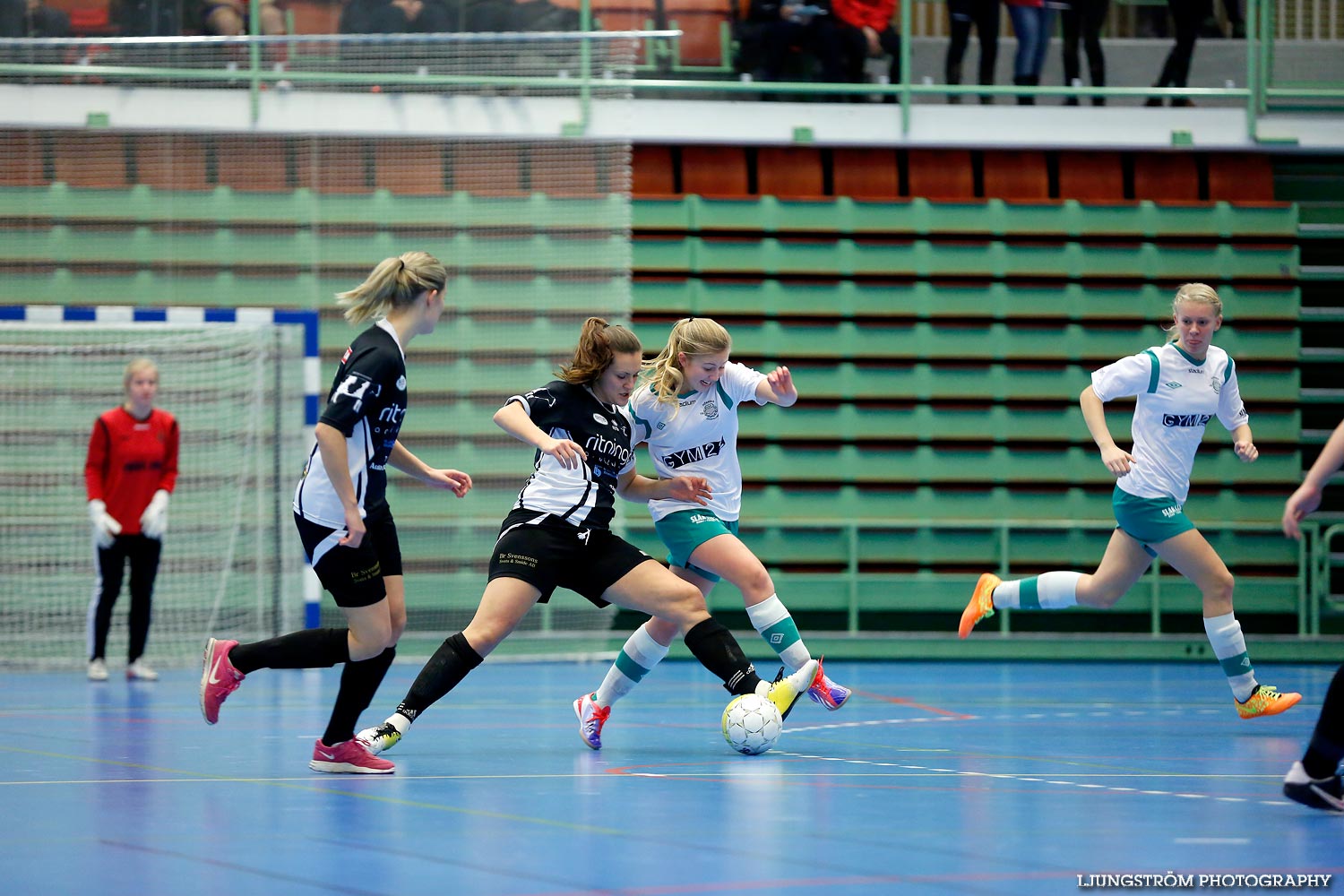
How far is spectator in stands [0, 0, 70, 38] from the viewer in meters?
9.84

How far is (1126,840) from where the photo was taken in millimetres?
4008

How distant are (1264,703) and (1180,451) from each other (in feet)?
3.89

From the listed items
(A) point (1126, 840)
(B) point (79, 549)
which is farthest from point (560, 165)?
(A) point (1126, 840)

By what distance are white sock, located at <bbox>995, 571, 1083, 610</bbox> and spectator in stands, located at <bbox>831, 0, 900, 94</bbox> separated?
16.8 ft

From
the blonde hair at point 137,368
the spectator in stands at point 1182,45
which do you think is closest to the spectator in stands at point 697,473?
the blonde hair at point 137,368

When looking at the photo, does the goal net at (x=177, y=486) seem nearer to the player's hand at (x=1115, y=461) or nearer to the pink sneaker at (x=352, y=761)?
the pink sneaker at (x=352, y=761)

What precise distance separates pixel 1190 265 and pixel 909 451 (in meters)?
2.60

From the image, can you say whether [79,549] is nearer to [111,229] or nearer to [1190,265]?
[111,229]

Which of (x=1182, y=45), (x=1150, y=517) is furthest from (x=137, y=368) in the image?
(x=1182, y=45)

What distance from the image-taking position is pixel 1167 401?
6.91 m

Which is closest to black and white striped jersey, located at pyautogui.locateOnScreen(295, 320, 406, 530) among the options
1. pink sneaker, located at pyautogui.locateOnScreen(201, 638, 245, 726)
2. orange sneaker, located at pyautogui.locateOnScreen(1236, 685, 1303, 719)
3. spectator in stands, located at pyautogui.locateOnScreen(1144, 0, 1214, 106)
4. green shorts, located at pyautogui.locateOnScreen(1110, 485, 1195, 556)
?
pink sneaker, located at pyautogui.locateOnScreen(201, 638, 245, 726)

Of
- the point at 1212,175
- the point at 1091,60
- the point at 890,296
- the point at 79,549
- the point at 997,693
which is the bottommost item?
the point at 997,693

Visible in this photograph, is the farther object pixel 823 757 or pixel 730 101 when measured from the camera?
pixel 730 101

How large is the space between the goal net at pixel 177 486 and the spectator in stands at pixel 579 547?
477 cm
